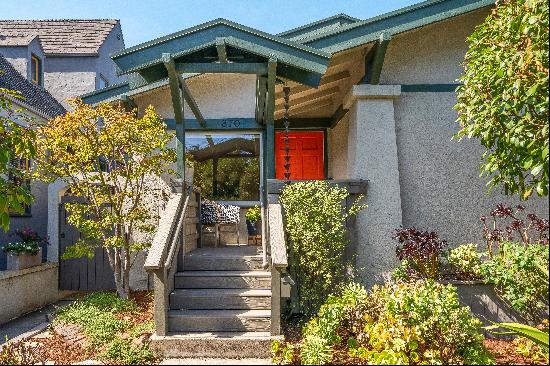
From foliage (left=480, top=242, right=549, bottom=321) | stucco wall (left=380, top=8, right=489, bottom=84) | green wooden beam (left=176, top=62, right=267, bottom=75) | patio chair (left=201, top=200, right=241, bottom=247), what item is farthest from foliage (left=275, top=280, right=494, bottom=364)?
stucco wall (left=380, top=8, right=489, bottom=84)

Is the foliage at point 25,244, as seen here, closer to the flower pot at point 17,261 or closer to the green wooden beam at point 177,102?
the flower pot at point 17,261

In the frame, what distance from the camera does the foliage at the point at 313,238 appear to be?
6.78m

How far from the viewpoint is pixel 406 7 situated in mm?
7910

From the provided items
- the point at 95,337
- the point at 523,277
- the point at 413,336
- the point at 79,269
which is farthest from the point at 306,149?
the point at 413,336

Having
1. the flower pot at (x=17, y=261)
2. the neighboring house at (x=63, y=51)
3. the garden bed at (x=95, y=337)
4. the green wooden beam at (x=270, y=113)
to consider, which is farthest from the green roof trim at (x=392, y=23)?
the neighboring house at (x=63, y=51)

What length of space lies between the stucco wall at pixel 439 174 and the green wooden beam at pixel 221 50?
141 inches

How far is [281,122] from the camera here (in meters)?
11.9

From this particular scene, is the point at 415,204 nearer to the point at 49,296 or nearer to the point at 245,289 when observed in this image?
the point at 245,289

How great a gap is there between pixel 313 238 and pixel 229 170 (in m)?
4.60

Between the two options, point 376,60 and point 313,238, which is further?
point 376,60

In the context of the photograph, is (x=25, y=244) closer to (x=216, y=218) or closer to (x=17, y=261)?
(x=17, y=261)

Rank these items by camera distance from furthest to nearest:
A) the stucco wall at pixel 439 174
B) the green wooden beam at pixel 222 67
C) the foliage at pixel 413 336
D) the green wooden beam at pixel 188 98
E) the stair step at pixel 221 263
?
the stucco wall at pixel 439 174 < the green wooden beam at pixel 188 98 < the stair step at pixel 221 263 < the green wooden beam at pixel 222 67 < the foliage at pixel 413 336

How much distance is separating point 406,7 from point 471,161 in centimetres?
307

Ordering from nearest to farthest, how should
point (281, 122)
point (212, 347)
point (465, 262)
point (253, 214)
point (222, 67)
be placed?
point (212, 347)
point (222, 67)
point (465, 262)
point (253, 214)
point (281, 122)
